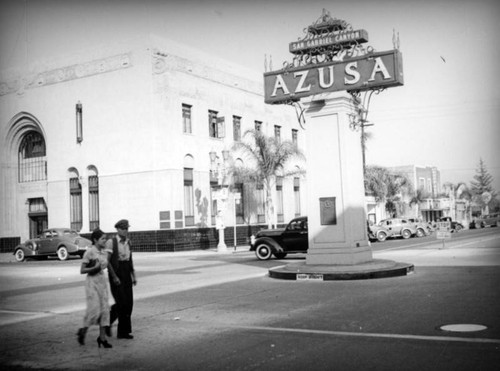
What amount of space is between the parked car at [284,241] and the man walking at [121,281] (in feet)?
50.5

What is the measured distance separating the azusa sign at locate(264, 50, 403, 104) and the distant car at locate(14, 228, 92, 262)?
18257mm

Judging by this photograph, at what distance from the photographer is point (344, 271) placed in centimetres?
1523

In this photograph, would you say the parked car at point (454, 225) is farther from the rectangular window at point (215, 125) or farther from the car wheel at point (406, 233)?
the rectangular window at point (215, 125)

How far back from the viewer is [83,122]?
131 ft

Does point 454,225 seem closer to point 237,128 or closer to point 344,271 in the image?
point 237,128

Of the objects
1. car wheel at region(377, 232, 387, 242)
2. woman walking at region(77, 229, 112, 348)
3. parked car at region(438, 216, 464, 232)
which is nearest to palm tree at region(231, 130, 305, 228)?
car wheel at region(377, 232, 387, 242)

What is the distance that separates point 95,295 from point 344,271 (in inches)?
335

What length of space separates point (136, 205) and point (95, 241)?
29.2 meters

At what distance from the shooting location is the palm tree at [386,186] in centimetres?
5431

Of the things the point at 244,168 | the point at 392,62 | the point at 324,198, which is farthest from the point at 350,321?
the point at 244,168

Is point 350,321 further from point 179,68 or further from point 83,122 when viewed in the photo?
point 83,122

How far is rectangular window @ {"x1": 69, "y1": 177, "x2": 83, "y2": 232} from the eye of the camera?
4044cm

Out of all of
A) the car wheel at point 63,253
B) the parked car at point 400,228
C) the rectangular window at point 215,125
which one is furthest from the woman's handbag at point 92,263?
the parked car at point 400,228

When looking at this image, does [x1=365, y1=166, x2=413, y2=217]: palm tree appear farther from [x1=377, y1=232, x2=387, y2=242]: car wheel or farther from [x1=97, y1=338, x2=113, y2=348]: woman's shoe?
[x1=97, y1=338, x2=113, y2=348]: woman's shoe
